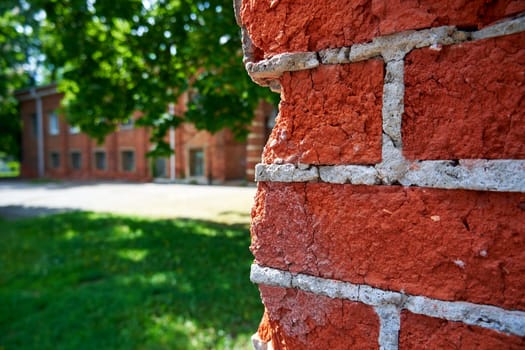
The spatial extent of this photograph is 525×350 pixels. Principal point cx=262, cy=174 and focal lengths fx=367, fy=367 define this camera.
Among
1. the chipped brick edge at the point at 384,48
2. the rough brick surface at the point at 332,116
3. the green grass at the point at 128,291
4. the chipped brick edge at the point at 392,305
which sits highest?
the chipped brick edge at the point at 384,48

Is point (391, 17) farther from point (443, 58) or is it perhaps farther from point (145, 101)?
point (145, 101)

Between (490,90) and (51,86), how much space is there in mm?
28157

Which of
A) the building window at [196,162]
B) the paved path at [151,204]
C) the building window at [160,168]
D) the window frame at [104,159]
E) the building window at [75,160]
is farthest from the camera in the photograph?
the building window at [75,160]

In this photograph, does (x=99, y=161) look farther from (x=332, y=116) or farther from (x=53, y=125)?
(x=332, y=116)

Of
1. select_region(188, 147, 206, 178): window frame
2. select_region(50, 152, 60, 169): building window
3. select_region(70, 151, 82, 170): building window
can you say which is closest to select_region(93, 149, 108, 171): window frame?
select_region(70, 151, 82, 170): building window

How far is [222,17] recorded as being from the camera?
18.7 feet

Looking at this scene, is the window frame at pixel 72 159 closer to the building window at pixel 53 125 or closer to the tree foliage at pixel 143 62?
the building window at pixel 53 125

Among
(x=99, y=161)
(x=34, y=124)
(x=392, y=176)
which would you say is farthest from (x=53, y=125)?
(x=392, y=176)

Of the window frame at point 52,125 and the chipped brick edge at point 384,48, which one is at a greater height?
the window frame at point 52,125

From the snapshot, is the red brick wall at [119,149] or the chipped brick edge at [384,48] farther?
the red brick wall at [119,149]

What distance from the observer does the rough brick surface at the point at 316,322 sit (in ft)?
2.94

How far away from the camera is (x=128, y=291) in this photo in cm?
423

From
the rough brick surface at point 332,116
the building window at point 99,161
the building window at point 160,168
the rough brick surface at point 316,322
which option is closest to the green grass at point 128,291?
the rough brick surface at point 316,322

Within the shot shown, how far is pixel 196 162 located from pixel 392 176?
19677 millimetres
